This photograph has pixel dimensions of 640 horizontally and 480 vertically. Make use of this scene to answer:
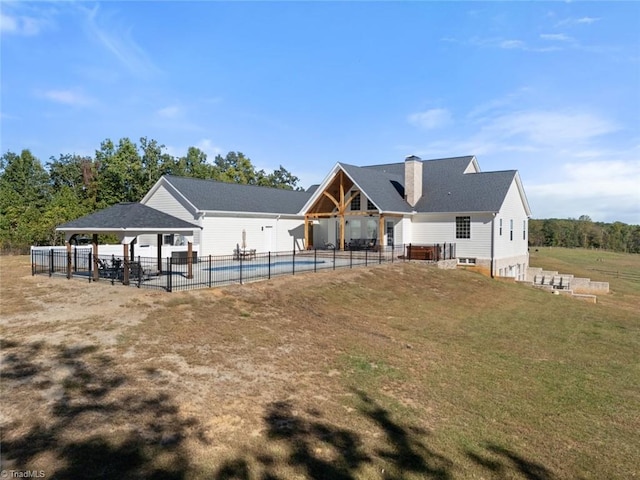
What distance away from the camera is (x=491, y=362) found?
10.0m

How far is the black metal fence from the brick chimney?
14.8 ft

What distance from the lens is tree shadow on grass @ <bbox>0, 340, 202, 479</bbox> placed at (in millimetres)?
4715

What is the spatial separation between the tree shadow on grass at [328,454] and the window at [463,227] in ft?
74.8

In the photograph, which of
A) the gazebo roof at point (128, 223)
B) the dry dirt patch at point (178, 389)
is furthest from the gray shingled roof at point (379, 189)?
the dry dirt patch at point (178, 389)

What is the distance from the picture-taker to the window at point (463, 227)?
2742cm

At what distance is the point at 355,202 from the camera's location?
3066cm

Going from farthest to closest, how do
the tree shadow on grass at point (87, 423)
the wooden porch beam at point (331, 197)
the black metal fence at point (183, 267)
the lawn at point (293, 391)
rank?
the wooden porch beam at point (331, 197) → the black metal fence at point (183, 267) → the lawn at point (293, 391) → the tree shadow on grass at point (87, 423)

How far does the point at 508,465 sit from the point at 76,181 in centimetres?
6468

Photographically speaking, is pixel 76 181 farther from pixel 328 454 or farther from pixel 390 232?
pixel 328 454

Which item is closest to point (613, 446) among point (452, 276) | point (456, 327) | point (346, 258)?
point (456, 327)

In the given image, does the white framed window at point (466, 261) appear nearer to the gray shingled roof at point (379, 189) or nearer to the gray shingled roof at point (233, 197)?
the gray shingled roof at point (379, 189)

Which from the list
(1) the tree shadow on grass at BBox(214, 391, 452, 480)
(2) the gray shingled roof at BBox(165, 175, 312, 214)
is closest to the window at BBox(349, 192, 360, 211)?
(2) the gray shingled roof at BBox(165, 175, 312, 214)

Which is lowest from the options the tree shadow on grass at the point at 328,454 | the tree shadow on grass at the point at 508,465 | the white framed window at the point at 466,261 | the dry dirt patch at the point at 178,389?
the tree shadow on grass at the point at 508,465

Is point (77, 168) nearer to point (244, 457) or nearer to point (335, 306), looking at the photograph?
point (335, 306)
